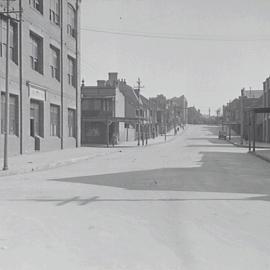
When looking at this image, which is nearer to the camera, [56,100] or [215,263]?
[215,263]

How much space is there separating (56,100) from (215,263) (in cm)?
3421

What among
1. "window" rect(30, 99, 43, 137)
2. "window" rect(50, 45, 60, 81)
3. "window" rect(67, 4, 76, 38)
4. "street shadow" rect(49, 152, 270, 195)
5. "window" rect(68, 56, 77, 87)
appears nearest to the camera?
→ "street shadow" rect(49, 152, 270, 195)

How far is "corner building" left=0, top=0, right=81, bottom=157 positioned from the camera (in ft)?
98.0

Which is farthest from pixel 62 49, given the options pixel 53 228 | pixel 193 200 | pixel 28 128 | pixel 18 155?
pixel 53 228

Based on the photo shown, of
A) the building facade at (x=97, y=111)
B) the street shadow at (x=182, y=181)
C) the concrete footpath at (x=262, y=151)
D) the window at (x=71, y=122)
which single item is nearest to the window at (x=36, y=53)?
the window at (x=71, y=122)

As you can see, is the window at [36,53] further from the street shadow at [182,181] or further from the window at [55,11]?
the street shadow at [182,181]

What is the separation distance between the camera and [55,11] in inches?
1537

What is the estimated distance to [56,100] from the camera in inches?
1531

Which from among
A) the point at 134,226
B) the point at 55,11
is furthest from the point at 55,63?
the point at 134,226

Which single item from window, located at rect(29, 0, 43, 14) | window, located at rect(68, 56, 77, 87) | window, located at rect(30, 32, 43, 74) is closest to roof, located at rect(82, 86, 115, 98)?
window, located at rect(68, 56, 77, 87)

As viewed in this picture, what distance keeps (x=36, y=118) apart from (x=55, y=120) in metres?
4.73

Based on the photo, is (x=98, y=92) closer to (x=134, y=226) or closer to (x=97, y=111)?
(x=97, y=111)

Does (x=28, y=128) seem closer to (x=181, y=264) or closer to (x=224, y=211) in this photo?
(x=224, y=211)

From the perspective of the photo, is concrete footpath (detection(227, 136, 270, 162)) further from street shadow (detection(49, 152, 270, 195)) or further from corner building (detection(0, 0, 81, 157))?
corner building (detection(0, 0, 81, 157))
